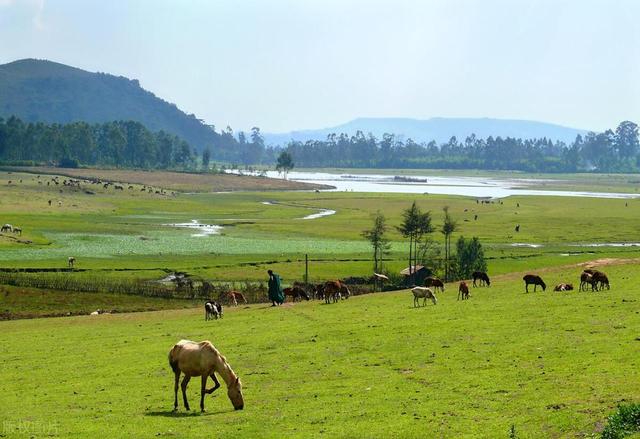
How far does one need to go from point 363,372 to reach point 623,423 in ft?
34.0

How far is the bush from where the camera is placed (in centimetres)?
1572

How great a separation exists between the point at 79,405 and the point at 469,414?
11151 mm

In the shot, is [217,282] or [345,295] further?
[217,282]

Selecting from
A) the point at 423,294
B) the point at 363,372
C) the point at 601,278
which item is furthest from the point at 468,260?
the point at 363,372

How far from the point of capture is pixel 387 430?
60.5 ft

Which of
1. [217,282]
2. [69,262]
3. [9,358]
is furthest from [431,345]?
[69,262]

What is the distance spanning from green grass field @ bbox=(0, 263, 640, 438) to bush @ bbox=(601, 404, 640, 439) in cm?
86

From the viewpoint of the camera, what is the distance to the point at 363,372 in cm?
2522

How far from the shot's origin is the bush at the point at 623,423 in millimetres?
15719

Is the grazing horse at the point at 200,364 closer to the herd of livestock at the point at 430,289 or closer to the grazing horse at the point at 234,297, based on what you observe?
the herd of livestock at the point at 430,289

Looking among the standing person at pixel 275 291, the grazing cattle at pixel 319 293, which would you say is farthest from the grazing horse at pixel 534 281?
A: the standing person at pixel 275 291

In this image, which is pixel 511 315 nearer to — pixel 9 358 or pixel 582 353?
pixel 582 353

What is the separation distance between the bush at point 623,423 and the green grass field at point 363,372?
0.86 m

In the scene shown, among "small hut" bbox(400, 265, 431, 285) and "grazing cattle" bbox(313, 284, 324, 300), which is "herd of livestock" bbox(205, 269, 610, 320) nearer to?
"grazing cattle" bbox(313, 284, 324, 300)
